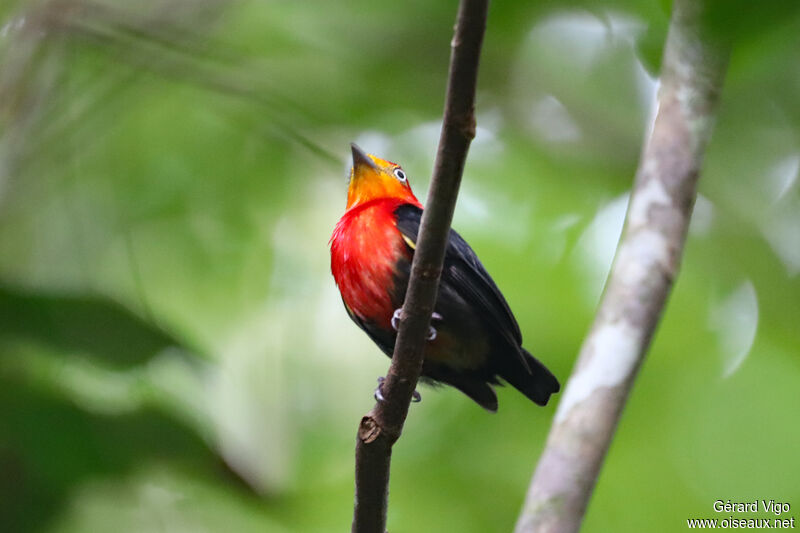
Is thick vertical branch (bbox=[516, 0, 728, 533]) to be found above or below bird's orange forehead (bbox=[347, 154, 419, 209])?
below

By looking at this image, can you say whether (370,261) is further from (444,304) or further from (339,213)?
(339,213)

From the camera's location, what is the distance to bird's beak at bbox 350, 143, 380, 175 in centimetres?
406

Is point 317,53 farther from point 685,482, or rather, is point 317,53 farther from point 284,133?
point 685,482

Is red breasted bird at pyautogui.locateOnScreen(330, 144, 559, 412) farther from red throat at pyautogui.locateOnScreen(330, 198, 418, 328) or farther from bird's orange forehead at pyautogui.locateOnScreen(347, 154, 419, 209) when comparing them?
bird's orange forehead at pyautogui.locateOnScreen(347, 154, 419, 209)

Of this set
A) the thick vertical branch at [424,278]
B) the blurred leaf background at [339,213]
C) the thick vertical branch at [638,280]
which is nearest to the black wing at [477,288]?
the thick vertical branch at [638,280]

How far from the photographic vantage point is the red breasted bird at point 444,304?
3.38 m

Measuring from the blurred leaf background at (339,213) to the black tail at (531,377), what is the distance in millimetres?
1152

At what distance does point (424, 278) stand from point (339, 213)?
391 centimetres

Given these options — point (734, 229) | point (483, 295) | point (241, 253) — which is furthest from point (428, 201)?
point (241, 253)

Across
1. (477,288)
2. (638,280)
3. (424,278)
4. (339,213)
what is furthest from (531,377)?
(339,213)

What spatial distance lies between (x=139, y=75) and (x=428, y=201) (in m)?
2.66

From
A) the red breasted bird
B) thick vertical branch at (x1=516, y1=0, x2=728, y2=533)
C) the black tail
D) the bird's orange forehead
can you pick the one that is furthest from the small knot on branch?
the bird's orange forehead

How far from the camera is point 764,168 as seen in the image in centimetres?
511

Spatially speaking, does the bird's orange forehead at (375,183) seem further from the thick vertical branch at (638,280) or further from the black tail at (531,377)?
the thick vertical branch at (638,280)
